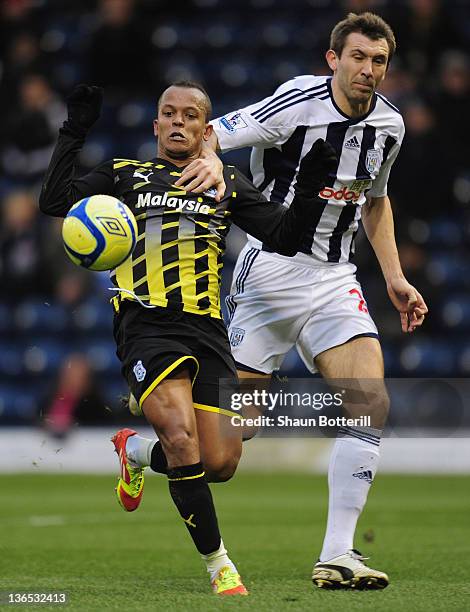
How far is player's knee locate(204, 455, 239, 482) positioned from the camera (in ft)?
17.6

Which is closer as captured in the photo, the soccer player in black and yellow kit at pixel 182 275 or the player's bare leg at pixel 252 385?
the soccer player in black and yellow kit at pixel 182 275

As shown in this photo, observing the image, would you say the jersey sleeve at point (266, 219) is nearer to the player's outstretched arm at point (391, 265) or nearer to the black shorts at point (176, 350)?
the black shorts at point (176, 350)

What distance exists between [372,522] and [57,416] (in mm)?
5457

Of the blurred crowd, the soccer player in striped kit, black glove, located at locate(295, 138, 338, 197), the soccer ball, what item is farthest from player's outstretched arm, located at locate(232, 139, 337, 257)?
the blurred crowd

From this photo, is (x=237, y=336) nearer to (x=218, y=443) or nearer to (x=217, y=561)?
(x=218, y=443)

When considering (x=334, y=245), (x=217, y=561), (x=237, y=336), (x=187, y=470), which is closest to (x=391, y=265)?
(x=334, y=245)

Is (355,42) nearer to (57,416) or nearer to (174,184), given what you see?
(174,184)

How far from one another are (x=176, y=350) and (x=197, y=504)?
1.99ft

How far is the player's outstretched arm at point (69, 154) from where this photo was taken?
5.20 m

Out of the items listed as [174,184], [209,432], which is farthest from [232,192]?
[209,432]

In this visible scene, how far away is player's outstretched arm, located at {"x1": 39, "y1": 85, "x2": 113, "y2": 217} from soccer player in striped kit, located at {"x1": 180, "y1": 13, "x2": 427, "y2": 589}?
0.59 metres

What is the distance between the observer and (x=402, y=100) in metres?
13.7

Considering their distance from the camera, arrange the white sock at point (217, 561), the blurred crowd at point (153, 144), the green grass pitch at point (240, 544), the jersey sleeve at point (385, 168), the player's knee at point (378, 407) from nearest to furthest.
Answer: the green grass pitch at point (240, 544)
the white sock at point (217, 561)
the player's knee at point (378, 407)
the jersey sleeve at point (385, 168)
the blurred crowd at point (153, 144)

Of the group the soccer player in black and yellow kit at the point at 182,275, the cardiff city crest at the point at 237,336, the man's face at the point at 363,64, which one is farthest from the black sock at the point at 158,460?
the man's face at the point at 363,64
